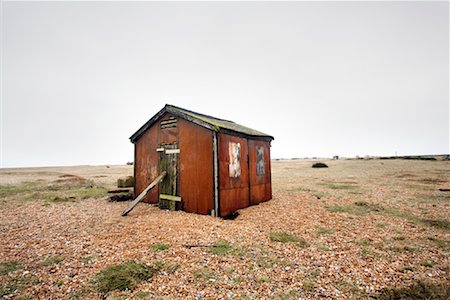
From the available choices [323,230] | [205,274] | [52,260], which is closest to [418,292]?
[323,230]

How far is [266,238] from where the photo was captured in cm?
758

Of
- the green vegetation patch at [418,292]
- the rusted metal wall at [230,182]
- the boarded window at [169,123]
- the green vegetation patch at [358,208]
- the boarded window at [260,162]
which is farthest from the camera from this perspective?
the boarded window at [260,162]

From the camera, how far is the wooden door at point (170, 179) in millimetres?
11188

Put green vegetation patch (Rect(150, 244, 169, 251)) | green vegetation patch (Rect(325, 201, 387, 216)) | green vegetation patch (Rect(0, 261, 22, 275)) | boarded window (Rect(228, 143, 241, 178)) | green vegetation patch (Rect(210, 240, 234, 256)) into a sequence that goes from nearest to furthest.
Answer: green vegetation patch (Rect(0, 261, 22, 275)) → green vegetation patch (Rect(210, 240, 234, 256)) → green vegetation patch (Rect(150, 244, 169, 251)) → boarded window (Rect(228, 143, 241, 178)) → green vegetation patch (Rect(325, 201, 387, 216))

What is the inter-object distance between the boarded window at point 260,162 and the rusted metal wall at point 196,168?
3.98 m

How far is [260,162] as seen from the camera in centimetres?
1341

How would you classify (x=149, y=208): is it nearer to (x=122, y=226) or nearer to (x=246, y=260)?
(x=122, y=226)

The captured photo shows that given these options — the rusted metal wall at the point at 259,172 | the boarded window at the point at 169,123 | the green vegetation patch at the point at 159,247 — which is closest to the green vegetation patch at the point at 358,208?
the rusted metal wall at the point at 259,172

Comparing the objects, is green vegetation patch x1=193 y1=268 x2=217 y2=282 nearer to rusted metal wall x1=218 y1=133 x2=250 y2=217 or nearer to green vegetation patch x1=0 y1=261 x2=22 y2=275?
rusted metal wall x1=218 y1=133 x2=250 y2=217

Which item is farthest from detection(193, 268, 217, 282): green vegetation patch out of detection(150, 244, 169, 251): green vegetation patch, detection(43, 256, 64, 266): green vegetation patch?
detection(43, 256, 64, 266): green vegetation patch

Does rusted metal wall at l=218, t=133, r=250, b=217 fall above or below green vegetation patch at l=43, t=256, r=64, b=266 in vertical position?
above

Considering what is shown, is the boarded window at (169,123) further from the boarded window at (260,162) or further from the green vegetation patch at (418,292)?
the green vegetation patch at (418,292)

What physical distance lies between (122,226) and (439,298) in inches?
373

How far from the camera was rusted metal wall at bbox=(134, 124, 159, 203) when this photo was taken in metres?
12.6
